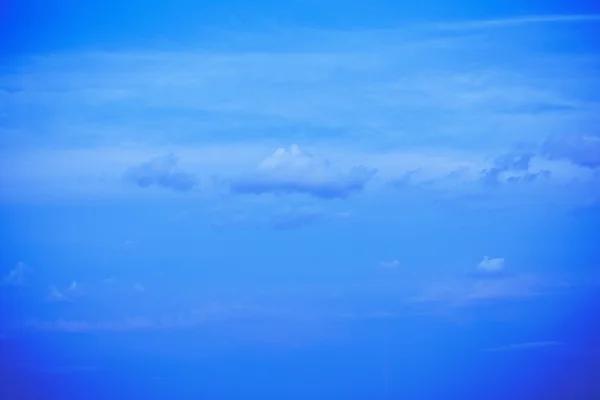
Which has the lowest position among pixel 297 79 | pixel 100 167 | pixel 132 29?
pixel 100 167

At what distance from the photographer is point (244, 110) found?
3.65 meters

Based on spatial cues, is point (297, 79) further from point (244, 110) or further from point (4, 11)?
point (4, 11)

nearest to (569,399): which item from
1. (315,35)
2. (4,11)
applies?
(315,35)

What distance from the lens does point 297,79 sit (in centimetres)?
367

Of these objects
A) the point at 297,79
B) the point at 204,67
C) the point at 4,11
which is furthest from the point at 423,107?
the point at 4,11

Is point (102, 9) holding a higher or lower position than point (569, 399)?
higher

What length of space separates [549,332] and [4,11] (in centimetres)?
279

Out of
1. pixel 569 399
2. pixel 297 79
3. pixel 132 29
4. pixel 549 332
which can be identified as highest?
pixel 132 29

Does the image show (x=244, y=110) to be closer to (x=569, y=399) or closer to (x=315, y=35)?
(x=315, y=35)

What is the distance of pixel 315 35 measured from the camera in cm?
367

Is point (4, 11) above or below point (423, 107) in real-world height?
above

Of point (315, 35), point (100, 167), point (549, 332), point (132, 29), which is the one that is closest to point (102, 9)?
→ point (132, 29)

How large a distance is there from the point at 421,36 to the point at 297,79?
1.89ft

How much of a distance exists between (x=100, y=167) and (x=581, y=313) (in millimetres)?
2238
